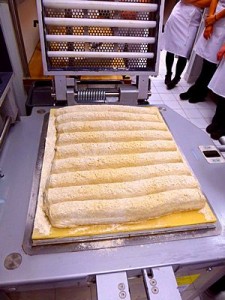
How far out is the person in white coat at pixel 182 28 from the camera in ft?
9.23

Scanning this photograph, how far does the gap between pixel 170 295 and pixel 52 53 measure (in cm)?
89

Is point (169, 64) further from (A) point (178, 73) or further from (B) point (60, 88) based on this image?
(B) point (60, 88)

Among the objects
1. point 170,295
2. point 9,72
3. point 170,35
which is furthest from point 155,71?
point 170,35

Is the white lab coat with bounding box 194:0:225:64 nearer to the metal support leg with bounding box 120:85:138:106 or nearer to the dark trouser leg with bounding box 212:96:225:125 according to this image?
the dark trouser leg with bounding box 212:96:225:125

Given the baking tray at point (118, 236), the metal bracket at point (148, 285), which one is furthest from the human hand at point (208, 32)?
the metal bracket at point (148, 285)

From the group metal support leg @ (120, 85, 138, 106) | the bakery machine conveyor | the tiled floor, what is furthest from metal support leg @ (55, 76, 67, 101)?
the tiled floor

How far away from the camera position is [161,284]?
0.55m

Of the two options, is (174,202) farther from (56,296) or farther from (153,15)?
(153,15)

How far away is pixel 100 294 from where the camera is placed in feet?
1.73

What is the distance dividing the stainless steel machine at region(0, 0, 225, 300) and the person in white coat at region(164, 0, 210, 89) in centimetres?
217

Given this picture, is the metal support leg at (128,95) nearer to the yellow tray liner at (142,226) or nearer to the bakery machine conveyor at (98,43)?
the bakery machine conveyor at (98,43)

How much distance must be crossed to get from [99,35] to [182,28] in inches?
94.4

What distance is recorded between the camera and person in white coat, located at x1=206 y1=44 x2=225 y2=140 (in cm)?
229

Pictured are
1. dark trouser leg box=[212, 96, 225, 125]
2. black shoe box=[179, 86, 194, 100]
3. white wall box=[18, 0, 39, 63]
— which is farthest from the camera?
black shoe box=[179, 86, 194, 100]
